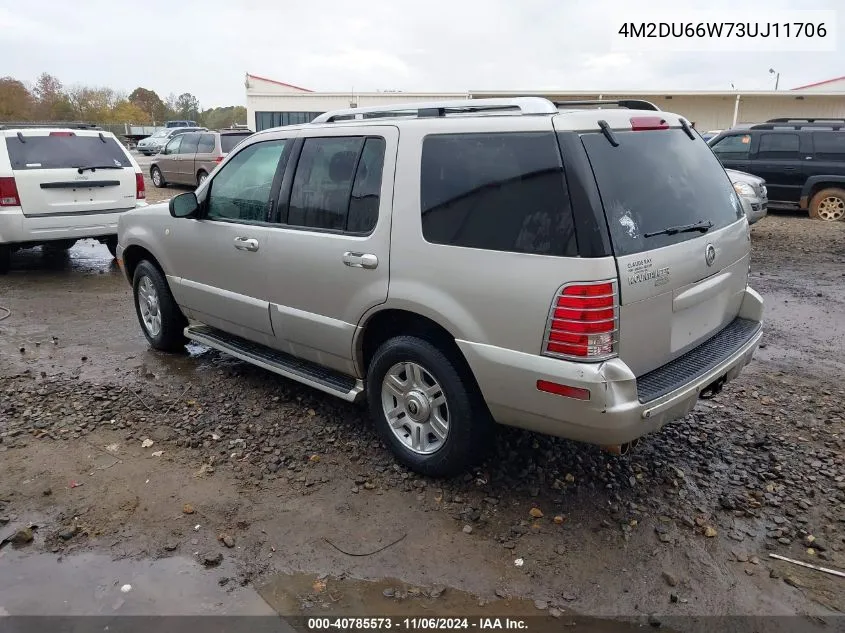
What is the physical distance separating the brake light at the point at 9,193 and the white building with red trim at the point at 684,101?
2634 cm

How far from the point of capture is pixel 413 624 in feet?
8.95

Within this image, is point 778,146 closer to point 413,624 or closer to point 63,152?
point 63,152

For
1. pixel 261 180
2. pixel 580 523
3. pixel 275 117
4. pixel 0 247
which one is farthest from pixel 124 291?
pixel 275 117

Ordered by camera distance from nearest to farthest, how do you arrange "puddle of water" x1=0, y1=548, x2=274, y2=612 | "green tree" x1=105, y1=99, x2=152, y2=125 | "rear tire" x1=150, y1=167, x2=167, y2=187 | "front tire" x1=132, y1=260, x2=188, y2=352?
1. "puddle of water" x1=0, y1=548, x2=274, y2=612
2. "front tire" x1=132, y1=260, x2=188, y2=352
3. "rear tire" x1=150, y1=167, x2=167, y2=187
4. "green tree" x1=105, y1=99, x2=152, y2=125

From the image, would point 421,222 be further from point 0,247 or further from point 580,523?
point 0,247

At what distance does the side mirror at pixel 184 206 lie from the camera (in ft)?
15.8

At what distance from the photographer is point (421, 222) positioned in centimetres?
345

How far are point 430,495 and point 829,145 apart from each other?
41.3 ft

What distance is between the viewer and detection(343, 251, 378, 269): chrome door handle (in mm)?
3648

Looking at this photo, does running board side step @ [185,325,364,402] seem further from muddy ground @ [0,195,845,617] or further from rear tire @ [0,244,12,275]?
rear tire @ [0,244,12,275]

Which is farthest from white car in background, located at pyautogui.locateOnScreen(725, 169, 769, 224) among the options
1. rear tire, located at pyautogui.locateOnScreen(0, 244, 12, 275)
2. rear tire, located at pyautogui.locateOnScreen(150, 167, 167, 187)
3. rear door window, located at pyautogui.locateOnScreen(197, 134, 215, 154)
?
rear tire, located at pyautogui.locateOnScreen(150, 167, 167, 187)

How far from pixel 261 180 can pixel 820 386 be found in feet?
14.2

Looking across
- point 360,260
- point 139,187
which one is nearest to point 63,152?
point 139,187

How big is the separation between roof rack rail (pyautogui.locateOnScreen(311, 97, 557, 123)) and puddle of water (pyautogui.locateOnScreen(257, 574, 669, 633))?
2262 mm
